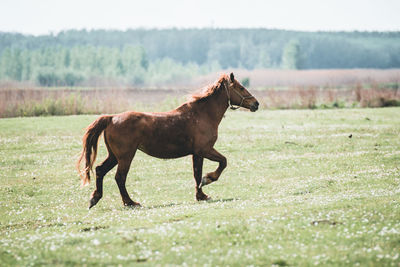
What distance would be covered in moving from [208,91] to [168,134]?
1.74 metres

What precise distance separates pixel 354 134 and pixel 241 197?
13.7 metres

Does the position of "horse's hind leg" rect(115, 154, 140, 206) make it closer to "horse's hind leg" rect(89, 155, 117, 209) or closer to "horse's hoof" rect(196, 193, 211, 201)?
"horse's hind leg" rect(89, 155, 117, 209)

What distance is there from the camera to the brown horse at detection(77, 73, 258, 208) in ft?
43.2

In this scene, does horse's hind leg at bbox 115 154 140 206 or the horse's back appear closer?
the horse's back


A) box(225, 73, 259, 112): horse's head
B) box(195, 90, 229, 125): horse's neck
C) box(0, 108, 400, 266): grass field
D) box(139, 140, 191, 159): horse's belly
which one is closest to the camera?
box(0, 108, 400, 266): grass field

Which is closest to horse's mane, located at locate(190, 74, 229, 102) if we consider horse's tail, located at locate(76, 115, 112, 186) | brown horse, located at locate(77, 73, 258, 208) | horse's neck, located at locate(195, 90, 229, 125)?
brown horse, located at locate(77, 73, 258, 208)

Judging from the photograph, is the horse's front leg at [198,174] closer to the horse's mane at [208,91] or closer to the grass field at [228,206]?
the grass field at [228,206]

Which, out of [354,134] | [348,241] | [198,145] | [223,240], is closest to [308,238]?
[348,241]

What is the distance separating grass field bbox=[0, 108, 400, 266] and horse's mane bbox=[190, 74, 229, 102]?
8.88ft

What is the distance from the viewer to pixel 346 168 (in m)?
18.4

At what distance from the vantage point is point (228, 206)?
495 inches

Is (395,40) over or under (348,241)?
over

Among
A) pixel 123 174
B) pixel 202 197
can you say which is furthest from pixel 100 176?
pixel 202 197

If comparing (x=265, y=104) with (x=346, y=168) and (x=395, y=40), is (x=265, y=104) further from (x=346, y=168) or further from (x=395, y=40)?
(x=395, y=40)
